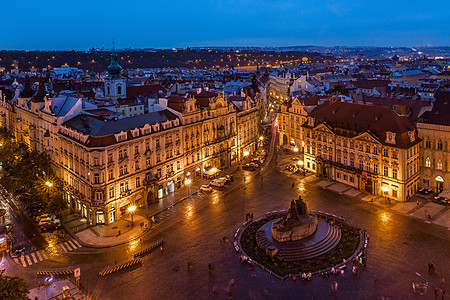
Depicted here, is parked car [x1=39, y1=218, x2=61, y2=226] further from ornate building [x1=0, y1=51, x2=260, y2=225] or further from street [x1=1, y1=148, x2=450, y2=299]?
street [x1=1, y1=148, x2=450, y2=299]

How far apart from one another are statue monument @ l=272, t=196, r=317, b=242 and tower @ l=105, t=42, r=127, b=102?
75858mm

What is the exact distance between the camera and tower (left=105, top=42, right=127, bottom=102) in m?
113

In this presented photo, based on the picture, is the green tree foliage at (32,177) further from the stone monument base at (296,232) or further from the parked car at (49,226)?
the stone monument base at (296,232)

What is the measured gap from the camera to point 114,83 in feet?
372

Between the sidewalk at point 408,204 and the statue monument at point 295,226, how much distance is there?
18.7 metres

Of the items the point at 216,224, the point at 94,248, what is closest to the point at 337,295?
the point at 216,224

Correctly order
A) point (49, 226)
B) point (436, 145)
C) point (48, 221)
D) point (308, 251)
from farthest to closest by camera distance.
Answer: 1. point (436, 145)
2. point (48, 221)
3. point (49, 226)
4. point (308, 251)

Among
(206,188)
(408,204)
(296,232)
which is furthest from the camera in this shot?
Answer: (206,188)

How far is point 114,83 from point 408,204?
83048 millimetres

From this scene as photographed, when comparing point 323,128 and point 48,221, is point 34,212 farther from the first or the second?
point 323,128

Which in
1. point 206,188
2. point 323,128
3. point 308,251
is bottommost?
point 308,251

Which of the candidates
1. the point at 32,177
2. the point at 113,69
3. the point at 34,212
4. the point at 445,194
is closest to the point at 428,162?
the point at 445,194

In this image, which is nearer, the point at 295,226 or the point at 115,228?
the point at 295,226

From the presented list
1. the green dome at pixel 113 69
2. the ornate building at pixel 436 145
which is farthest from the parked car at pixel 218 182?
the green dome at pixel 113 69
